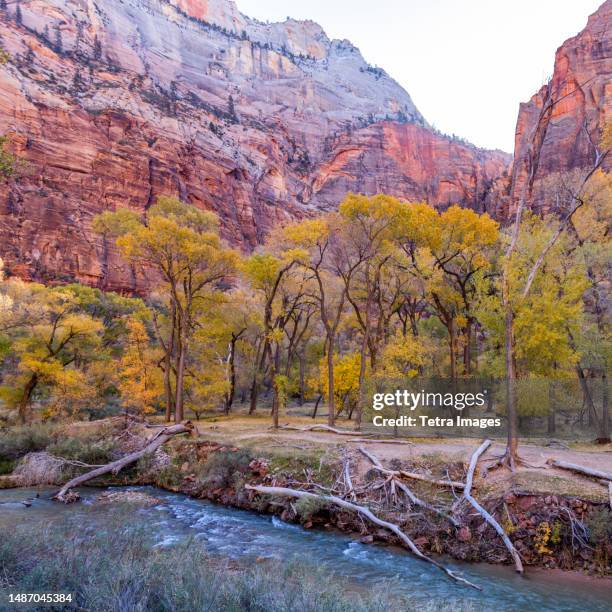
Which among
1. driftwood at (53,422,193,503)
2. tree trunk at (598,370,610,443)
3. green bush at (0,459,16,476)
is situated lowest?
green bush at (0,459,16,476)

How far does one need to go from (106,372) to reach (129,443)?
1047 cm

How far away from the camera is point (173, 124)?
70.4 m

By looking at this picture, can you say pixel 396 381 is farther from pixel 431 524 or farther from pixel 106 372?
pixel 106 372

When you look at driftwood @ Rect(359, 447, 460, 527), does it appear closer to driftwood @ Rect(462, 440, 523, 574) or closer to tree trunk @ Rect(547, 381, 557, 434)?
driftwood @ Rect(462, 440, 523, 574)

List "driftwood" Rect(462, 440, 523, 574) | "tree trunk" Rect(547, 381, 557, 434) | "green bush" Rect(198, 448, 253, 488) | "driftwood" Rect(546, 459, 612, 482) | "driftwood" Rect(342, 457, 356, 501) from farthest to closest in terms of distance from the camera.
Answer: "tree trunk" Rect(547, 381, 557, 434) → "green bush" Rect(198, 448, 253, 488) → "driftwood" Rect(342, 457, 356, 501) → "driftwood" Rect(546, 459, 612, 482) → "driftwood" Rect(462, 440, 523, 574)


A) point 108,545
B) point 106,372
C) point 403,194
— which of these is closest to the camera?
point 108,545

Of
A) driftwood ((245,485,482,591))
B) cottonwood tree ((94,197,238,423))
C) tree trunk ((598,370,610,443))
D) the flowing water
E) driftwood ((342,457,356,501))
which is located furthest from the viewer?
cottonwood tree ((94,197,238,423))

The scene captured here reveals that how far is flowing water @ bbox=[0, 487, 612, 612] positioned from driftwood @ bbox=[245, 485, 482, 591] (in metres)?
0.15

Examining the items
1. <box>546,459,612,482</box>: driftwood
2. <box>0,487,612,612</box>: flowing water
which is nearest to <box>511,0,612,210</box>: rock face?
<box>546,459,612,482</box>: driftwood

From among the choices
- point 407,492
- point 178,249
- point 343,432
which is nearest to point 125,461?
point 343,432

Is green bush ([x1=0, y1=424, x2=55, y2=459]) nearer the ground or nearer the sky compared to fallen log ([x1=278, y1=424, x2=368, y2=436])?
nearer the ground

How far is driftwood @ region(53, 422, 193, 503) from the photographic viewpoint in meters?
13.0

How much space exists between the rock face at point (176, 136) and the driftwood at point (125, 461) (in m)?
41.9

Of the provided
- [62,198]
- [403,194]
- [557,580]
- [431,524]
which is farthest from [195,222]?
[403,194]
